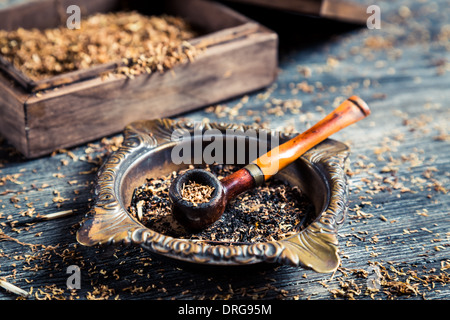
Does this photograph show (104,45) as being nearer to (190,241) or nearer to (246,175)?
(246,175)

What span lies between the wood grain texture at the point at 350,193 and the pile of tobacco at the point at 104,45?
0.25 m

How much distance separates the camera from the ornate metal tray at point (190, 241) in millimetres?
1050

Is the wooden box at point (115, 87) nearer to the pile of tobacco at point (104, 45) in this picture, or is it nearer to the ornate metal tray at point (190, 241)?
the pile of tobacco at point (104, 45)

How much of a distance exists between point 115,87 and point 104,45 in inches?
13.6

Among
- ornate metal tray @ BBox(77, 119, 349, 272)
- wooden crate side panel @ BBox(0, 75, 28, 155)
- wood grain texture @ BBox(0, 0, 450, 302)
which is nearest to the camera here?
ornate metal tray @ BBox(77, 119, 349, 272)

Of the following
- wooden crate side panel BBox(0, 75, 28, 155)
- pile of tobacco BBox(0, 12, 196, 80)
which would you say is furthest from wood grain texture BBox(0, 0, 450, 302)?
pile of tobacco BBox(0, 12, 196, 80)

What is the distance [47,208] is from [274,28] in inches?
56.6

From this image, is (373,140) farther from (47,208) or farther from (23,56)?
(23,56)

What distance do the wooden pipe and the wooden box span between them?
0.53 m

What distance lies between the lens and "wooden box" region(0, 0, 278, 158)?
1.55 m

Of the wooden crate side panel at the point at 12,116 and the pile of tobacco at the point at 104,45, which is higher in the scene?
the pile of tobacco at the point at 104,45

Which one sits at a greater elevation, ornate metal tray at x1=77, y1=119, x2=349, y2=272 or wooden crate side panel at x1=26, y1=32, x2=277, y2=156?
wooden crate side panel at x1=26, y1=32, x2=277, y2=156

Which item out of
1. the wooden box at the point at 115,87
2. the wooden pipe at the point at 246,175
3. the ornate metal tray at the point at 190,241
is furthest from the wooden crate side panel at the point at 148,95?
the wooden pipe at the point at 246,175

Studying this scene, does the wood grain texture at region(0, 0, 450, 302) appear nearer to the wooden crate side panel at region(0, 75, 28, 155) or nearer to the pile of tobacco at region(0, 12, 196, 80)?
the wooden crate side panel at region(0, 75, 28, 155)
